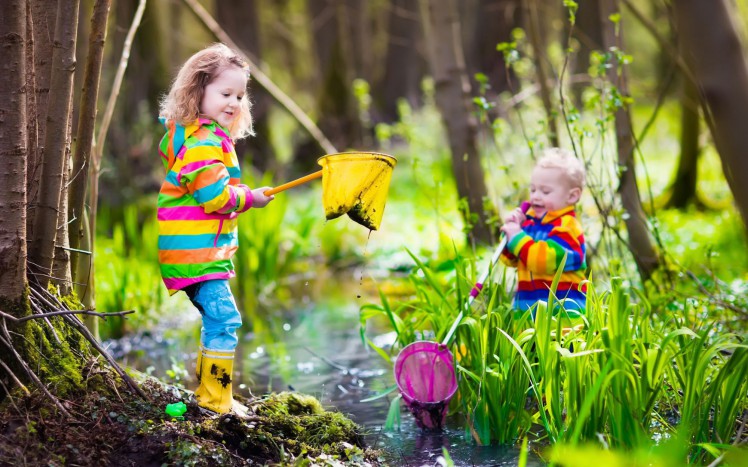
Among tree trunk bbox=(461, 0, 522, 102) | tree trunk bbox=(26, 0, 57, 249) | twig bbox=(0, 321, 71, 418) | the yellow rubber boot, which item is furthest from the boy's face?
tree trunk bbox=(461, 0, 522, 102)

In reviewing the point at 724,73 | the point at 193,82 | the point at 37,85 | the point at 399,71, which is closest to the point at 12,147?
the point at 37,85

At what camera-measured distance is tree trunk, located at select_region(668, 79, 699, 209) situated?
27.5 ft

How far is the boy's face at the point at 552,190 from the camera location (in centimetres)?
382

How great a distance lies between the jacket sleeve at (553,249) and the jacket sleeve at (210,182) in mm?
1364

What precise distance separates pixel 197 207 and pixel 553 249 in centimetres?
163

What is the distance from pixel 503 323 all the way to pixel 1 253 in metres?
1.92

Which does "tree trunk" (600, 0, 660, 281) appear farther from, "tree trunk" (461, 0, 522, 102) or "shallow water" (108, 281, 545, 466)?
"tree trunk" (461, 0, 522, 102)

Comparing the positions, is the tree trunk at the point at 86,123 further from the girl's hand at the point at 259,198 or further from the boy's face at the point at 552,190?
the boy's face at the point at 552,190

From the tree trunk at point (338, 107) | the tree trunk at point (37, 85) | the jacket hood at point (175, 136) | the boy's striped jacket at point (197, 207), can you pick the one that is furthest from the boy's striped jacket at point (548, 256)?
the tree trunk at point (338, 107)

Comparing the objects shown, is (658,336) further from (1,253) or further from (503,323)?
(1,253)

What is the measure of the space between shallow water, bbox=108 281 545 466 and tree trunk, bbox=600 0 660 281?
1715 millimetres

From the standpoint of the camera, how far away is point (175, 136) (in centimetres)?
314

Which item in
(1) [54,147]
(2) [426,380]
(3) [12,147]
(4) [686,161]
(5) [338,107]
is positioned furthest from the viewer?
(5) [338,107]

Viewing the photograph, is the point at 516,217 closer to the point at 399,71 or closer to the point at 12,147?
the point at 12,147
